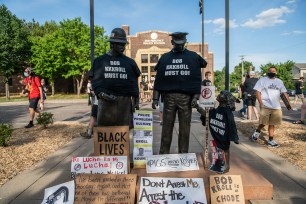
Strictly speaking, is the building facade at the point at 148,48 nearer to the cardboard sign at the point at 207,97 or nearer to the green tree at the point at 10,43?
the green tree at the point at 10,43

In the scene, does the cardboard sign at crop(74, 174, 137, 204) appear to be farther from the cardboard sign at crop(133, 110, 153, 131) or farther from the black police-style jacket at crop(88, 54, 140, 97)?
the black police-style jacket at crop(88, 54, 140, 97)

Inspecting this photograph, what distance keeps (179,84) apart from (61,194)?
216cm

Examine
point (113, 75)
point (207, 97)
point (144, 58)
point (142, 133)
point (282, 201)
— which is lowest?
point (282, 201)

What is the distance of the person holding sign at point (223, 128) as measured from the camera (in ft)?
11.9

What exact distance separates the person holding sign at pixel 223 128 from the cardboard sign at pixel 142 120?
921 mm

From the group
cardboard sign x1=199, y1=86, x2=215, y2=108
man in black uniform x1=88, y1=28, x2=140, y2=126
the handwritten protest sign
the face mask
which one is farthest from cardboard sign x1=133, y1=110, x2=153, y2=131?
the face mask

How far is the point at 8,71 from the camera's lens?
3170cm

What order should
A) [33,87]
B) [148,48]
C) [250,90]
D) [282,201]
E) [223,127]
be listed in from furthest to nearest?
[148,48]
[250,90]
[33,87]
[223,127]
[282,201]

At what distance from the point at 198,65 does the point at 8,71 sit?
1287 inches

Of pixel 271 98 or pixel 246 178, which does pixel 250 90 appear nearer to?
pixel 271 98

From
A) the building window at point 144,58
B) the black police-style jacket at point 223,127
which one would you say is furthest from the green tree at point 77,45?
the black police-style jacket at point 223,127

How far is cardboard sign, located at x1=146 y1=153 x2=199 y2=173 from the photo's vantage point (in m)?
3.79

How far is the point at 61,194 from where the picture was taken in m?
3.15

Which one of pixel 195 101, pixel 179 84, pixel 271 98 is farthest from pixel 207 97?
pixel 271 98
